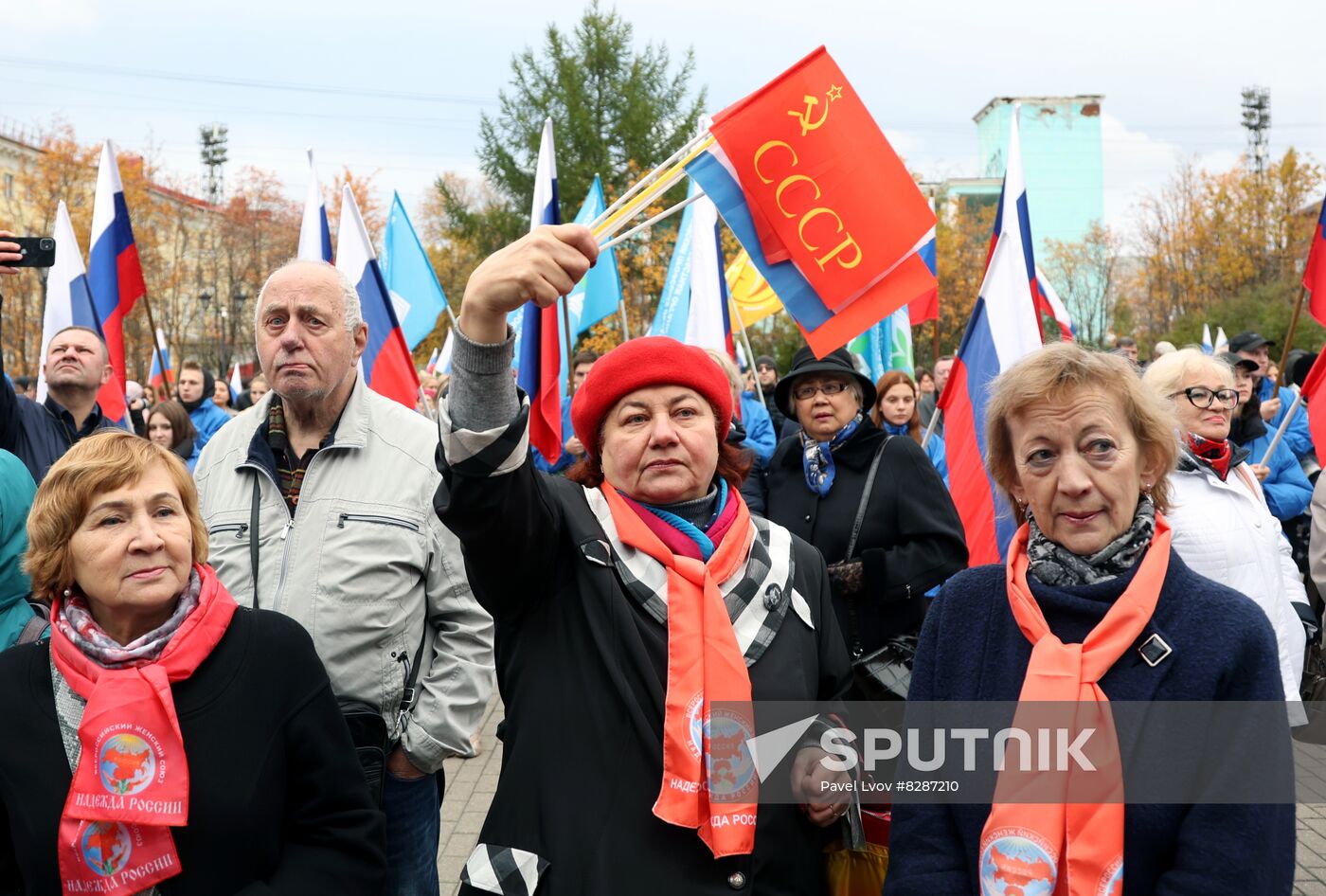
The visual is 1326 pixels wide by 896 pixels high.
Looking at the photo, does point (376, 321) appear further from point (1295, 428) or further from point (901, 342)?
point (1295, 428)

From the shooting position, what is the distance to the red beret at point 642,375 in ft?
8.21

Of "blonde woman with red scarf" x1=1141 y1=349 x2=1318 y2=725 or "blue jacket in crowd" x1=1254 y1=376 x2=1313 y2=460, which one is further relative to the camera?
"blue jacket in crowd" x1=1254 y1=376 x2=1313 y2=460

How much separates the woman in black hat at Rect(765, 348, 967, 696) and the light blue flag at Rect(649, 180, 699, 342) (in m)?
5.18

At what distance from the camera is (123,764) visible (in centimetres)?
223

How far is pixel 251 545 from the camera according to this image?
300cm

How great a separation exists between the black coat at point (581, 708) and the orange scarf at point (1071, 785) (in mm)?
455

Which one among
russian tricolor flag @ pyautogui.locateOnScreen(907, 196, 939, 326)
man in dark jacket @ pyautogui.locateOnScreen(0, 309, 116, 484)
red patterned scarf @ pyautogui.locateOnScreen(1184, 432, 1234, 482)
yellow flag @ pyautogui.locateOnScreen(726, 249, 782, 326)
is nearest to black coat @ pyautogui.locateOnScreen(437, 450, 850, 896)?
red patterned scarf @ pyautogui.locateOnScreen(1184, 432, 1234, 482)

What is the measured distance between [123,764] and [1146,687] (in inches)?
74.1

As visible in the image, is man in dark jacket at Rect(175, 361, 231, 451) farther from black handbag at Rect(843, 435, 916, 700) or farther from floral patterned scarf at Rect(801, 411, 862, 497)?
black handbag at Rect(843, 435, 916, 700)

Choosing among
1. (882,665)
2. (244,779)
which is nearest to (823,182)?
(882,665)

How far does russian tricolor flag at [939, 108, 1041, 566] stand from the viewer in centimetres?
530

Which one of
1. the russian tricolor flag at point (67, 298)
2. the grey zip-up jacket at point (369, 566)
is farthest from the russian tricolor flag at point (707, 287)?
the grey zip-up jacket at point (369, 566)

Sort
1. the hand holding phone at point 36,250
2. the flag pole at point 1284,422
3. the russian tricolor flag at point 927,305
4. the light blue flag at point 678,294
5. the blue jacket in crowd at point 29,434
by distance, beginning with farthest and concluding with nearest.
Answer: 1. the light blue flag at point 678,294
2. the russian tricolor flag at point 927,305
3. the flag pole at point 1284,422
4. the blue jacket in crowd at point 29,434
5. the hand holding phone at point 36,250

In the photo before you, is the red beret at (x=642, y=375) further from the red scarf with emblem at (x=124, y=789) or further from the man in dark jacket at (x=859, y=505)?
the man in dark jacket at (x=859, y=505)
